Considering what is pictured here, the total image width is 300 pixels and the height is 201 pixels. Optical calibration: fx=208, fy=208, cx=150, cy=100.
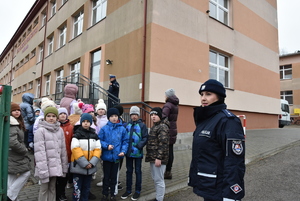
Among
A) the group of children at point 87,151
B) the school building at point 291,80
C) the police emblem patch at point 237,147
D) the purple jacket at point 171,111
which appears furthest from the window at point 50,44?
the school building at point 291,80

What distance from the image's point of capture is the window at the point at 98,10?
11125 mm

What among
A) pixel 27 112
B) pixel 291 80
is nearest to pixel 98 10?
pixel 27 112

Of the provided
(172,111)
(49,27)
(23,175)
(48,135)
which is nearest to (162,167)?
(172,111)

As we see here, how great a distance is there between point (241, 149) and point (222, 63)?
33.6ft

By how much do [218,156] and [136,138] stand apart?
6.71 ft

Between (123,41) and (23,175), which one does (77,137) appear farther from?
(123,41)

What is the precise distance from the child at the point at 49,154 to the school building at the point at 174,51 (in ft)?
15.3

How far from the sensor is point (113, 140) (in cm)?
344

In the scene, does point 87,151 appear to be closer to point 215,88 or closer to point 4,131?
point 4,131

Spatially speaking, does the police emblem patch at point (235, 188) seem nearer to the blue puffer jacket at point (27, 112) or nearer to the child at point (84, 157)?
the child at point (84, 157)

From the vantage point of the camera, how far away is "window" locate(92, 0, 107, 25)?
1112 centimetres

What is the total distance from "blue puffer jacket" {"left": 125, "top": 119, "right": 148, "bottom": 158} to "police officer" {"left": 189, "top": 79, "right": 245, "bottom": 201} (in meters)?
1.69

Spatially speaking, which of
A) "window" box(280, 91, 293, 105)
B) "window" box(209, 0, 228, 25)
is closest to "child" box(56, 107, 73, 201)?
"window" box(209, 0, 228, 25)

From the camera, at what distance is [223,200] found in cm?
168
